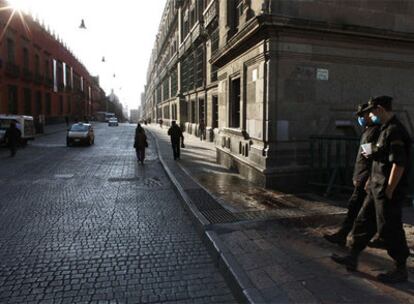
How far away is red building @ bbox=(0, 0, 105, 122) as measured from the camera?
1294 inches

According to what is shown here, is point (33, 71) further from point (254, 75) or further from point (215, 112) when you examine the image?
point (254, 75)

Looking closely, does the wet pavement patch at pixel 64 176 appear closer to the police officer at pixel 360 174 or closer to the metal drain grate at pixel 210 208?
the metal drain grate at pixel 210 208

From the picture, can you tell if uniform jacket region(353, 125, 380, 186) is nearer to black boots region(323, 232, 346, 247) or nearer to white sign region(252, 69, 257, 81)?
black boots region(323, 232, 346, 247)

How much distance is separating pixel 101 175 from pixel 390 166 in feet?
32.4

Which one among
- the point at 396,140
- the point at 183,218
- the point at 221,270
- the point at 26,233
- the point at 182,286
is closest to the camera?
the point at 396,140

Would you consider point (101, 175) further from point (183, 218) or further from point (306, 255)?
point (306, 255)

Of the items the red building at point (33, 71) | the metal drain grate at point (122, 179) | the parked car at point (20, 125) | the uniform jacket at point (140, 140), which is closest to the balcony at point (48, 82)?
the red building at point (33, 71)

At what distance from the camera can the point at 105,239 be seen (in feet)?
18.5

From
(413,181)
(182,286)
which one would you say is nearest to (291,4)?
(413,181)

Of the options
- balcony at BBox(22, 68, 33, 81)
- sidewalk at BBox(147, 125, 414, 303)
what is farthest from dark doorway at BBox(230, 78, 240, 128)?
balcony at BBox(22, 68, 33, 81)

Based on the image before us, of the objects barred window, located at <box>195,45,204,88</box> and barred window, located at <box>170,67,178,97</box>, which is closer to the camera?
barred window, located at <box>195,45,204,88</box>

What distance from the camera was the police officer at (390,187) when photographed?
370cm

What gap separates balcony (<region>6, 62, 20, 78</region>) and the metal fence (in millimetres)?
32482

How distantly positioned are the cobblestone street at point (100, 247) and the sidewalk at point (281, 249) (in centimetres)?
29
